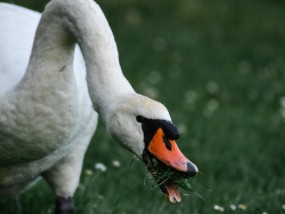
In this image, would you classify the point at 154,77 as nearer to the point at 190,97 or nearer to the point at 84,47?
the point at 190,97

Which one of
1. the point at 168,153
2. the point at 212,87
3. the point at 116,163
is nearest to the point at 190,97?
the point at 212,87

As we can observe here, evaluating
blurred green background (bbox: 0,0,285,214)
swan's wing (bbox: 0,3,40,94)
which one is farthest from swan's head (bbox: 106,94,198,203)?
blurred green background (bbox: 0,0,285,214)

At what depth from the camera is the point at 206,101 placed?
8.39 metres

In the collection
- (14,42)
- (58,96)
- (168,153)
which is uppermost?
(168,153)

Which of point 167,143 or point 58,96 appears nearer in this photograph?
point 167,143

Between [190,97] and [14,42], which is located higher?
[14,42]

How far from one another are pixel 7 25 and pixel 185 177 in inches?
68.0

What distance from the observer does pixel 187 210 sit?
4762mm

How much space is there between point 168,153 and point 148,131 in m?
0.12

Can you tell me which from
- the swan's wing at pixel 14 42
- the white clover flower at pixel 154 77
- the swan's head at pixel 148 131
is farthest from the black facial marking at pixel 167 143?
the white clover flower at pixel 154 77

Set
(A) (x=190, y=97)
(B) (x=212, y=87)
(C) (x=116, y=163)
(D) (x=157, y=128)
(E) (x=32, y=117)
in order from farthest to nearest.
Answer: (B) (x=212, y=87) → (A) (x=190, y=97) → (C) (x=116, y=163) → (E) (x=32, y=117) → (D) (x=157, y=128)

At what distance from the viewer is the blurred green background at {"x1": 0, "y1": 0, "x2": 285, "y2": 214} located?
16.5 feet

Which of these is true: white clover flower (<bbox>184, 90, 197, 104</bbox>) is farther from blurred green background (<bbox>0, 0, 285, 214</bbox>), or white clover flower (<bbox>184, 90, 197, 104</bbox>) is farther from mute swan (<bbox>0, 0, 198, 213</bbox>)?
mute swan (<bbox>0, 0, 198, 213</bbox>)

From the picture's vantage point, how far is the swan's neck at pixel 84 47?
310 centimetres
